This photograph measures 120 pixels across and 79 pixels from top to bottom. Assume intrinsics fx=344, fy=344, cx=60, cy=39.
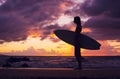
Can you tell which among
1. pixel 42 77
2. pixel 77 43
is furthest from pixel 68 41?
pixel 42 77

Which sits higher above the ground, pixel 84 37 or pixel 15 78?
pixel 84 37

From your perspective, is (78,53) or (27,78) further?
(78,53)

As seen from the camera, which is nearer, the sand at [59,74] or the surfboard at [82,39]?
the sand at [59,74]

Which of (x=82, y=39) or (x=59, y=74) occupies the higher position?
(x=82, y=39)

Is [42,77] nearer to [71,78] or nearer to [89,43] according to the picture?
[71,78]

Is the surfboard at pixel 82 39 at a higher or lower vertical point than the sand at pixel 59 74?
higher

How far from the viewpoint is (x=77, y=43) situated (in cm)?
1869

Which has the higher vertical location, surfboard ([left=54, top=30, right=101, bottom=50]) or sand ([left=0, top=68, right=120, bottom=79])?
surfboard ([left=54, top=30, right=101, bottom=50])

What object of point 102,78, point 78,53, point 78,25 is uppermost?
point 78,25

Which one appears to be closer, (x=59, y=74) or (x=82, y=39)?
(x=59, y=74)

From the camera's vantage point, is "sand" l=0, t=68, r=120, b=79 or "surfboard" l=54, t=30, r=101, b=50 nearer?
"sand" l=0, t=68, r=120, b=79

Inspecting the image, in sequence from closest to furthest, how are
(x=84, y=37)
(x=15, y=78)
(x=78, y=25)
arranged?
(x=15, y=78), (x=78, y=25), (x=84, y=37)

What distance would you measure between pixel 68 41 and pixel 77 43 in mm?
2400

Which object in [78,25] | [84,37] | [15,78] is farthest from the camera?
[84,37]
